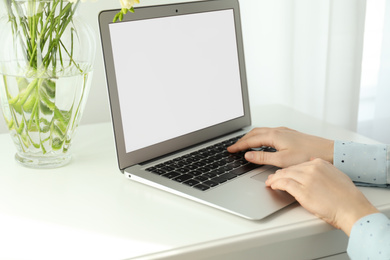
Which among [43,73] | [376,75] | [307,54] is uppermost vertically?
[43,73]

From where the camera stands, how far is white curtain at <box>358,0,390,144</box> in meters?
1.68

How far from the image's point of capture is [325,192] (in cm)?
78

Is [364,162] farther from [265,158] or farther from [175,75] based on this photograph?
[175,75]

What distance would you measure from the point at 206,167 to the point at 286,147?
141 millimetres

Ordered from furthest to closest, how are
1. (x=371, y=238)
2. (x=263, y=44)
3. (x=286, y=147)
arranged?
(x=263, y=44) < (x=286, y=147) < (x=371, y=238)

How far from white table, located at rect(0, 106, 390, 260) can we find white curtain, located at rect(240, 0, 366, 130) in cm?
68

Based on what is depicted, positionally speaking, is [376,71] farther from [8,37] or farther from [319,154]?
[8,37]

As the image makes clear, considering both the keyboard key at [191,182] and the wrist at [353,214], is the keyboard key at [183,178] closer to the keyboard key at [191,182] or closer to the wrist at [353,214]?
the keyboard key at [191,182]

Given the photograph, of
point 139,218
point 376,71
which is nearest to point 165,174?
point 139,218

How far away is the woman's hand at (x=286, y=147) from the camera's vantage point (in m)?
0.92

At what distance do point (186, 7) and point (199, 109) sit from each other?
0.19 metres

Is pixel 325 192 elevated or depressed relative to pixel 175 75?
depressed

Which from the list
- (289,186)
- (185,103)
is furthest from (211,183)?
(185,103)

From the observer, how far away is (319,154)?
924 mm
